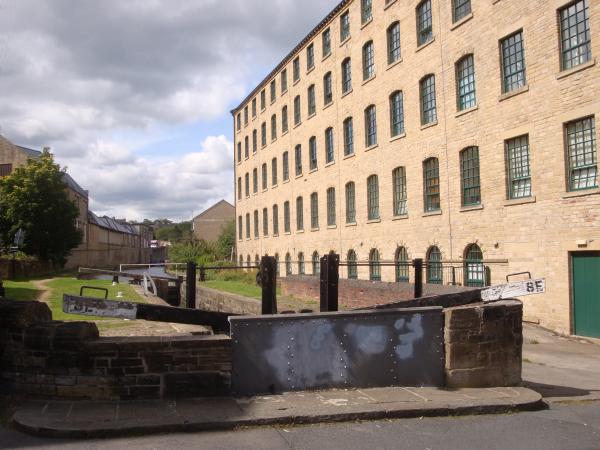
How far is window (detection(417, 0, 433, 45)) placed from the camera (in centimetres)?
2269

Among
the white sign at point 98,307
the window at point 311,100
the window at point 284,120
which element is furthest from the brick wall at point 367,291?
the window at point 284,120

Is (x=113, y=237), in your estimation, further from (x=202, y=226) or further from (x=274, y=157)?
(x=274, y=157)

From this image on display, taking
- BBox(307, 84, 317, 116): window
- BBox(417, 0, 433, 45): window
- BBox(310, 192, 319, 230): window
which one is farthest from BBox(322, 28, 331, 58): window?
BBox(417, 0, 433, 45): window

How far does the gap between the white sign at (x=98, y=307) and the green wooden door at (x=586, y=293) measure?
12467mm

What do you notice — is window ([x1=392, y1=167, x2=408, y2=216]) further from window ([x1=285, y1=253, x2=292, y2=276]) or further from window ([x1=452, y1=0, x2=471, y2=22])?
window ([x1=285, y1=253, x2=292, y2=276])

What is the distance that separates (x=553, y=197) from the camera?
16172mm

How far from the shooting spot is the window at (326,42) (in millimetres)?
31969

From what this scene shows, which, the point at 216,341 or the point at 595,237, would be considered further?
the point at 595,237

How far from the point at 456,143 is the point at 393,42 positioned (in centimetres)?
718

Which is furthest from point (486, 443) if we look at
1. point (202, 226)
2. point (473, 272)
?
point (202, 226)

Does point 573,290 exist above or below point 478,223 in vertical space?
below

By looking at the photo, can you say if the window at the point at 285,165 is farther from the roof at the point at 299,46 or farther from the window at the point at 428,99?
the window at the point at 428,99

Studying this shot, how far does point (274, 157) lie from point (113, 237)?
6085 cm

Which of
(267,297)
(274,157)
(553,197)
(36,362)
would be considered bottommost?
(36,362)
